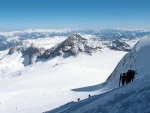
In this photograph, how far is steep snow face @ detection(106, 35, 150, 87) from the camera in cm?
3920

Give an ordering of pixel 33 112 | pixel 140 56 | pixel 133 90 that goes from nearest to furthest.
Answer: pixel 133 90, pixel 33 112, pixel 140 56

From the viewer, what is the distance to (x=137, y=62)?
136 feet

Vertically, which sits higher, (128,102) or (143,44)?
(143,44)

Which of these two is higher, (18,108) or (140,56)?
(140,56)

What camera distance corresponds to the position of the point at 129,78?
27250mm

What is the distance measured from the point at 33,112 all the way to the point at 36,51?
6333 inches

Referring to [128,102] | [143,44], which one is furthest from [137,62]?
[128,102]

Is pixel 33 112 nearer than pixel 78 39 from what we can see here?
Yes

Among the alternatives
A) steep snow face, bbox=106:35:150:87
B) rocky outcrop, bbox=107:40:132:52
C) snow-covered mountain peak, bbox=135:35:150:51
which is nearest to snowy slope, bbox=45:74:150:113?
steep snow face, bbox=106:35:150:87

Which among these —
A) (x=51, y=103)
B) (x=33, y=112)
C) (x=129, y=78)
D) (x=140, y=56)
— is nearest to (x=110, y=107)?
(x=129, y=78)

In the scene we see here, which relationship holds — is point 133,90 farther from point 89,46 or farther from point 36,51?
point 36,51

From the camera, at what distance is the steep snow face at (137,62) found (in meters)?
39.2

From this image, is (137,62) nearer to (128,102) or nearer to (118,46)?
(128,102)

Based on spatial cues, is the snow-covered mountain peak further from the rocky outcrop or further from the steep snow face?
the rocky outcrop
